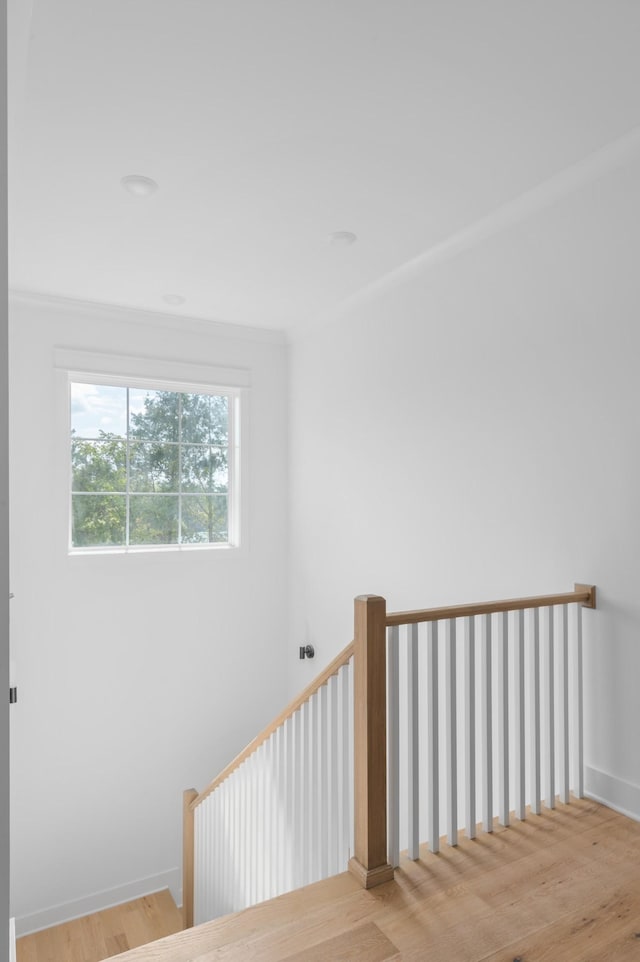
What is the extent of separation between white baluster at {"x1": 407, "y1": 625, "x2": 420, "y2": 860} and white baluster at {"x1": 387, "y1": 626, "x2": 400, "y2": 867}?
0.16ft

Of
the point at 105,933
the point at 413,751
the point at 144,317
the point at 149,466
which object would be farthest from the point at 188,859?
the point at 144,317

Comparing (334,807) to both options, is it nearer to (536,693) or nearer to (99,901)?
(536,693)

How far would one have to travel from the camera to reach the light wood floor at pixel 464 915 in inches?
60.8

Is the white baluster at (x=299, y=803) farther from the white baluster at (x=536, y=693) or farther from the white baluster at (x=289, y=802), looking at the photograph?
the white baluster at (x=536, y=693)

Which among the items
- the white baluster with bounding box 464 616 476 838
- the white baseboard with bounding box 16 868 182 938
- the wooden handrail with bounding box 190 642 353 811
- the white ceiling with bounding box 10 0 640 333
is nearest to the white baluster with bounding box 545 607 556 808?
the white baluster with bounding box 464 616 476 838

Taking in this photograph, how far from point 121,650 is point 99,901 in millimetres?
1605

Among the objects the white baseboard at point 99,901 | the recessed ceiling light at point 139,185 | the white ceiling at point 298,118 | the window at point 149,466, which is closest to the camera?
the white ceiling at point 298,118

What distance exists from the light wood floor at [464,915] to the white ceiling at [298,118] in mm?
2474

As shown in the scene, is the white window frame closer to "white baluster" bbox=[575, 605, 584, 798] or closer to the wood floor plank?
"white baluster" bbox=[575, 605, 584, 798]

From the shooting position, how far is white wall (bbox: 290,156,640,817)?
2225mm

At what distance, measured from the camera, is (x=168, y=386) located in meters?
4.28

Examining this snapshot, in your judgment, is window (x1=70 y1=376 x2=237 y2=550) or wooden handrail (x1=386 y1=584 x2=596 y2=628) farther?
window (x1=70 y1=376 x2=237 y2=550)

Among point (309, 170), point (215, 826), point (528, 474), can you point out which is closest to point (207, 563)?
point (215, 826)

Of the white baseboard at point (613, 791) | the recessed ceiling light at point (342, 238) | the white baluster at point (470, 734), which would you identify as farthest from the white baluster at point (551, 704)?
the recessed ceiling light at point (342, 238)
